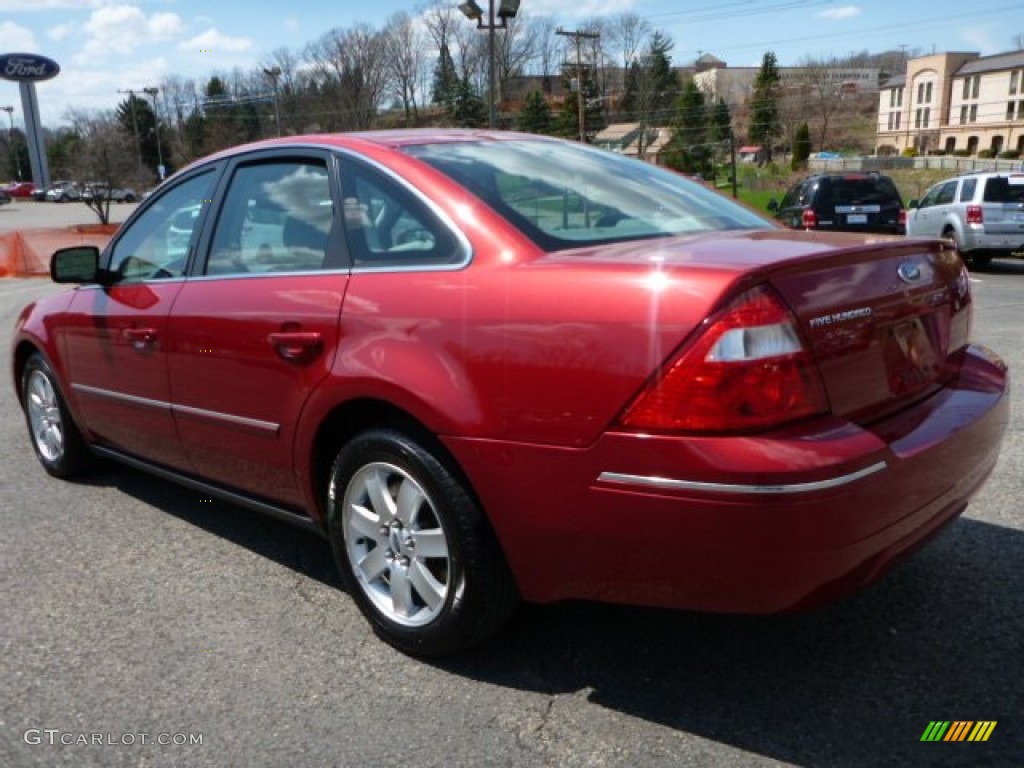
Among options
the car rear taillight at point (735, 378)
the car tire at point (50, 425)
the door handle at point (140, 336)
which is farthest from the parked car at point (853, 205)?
the car rear taillight at point (735, 378)

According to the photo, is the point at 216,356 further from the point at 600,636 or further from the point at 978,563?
the point at 978,563

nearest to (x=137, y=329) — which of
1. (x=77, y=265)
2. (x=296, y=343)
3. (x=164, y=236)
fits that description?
(x=164, y=236)

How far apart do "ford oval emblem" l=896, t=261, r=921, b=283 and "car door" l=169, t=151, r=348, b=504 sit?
167 cm

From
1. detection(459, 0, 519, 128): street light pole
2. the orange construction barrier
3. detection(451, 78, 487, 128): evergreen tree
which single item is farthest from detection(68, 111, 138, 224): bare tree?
detection(451, 78, 487, 128): evergreen tree

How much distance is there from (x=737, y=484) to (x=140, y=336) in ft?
8.74

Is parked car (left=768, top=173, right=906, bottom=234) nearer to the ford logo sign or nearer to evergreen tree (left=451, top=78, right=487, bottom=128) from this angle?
evergreen tree (left=451, top=78, right=487, bottom=128)

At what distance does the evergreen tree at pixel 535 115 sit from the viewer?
3095 inches

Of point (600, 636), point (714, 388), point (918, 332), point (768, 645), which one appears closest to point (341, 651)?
point (600, 636)

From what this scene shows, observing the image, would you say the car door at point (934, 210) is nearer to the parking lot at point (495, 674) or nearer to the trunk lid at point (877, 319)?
the parking lot at point (495, 674)

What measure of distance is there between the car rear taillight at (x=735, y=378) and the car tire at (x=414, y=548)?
2.23 feet

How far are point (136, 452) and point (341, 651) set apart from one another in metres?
1.70

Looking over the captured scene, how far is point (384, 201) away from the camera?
291 cm

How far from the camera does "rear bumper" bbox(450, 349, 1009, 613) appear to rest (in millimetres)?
2074

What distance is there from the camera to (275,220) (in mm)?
3309
